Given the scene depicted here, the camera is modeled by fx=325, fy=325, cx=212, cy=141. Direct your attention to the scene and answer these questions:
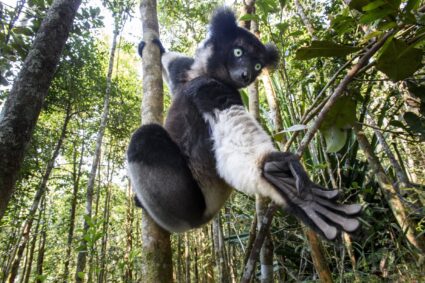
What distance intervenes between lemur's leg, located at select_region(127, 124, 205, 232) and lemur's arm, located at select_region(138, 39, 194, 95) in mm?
894

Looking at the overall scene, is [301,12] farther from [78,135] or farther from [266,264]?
[78,135]

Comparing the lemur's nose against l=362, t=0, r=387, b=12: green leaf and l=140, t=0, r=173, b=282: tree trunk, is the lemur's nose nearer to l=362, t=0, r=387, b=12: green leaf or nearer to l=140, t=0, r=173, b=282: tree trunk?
l=140, t=0, r=173, b=282: tree trunk

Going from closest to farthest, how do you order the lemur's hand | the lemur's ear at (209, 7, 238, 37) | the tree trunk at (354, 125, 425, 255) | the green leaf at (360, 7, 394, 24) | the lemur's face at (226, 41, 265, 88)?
1. the lemur's hand
2. the green leaf at (360, 7, 394, 24)
3. the tree trunk at (354, 125, 425, 255)
4. the lemur's face at (226, 41, 265, 88)
5. the lemur's ear at (209, 7, 238, 37)

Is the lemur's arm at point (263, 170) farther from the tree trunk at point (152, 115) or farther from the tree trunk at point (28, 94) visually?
the tree trunk at point (28, 94)

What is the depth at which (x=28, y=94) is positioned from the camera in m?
1.64

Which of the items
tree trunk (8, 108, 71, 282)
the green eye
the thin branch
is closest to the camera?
the thin branch

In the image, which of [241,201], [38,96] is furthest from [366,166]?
[38,96]

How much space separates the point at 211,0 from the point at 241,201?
4470 mm

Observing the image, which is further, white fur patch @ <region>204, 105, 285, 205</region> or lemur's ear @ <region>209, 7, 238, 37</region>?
lemur's ear @ <region>209, 7, 238, 37</region>

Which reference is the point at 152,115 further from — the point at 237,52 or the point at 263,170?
the point at 263,170

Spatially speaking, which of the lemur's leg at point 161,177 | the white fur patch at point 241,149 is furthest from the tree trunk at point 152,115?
the white fur patch at point 241,149

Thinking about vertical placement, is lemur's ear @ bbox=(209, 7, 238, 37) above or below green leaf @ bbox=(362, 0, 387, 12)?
above

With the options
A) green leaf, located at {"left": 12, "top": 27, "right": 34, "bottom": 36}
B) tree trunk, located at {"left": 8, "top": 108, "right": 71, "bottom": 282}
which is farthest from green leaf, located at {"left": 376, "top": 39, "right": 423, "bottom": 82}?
tree trunk, located at {"left": 8, "top": 108, "right": 71, "bottom": 282}

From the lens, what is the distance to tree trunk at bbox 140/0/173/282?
181cm
